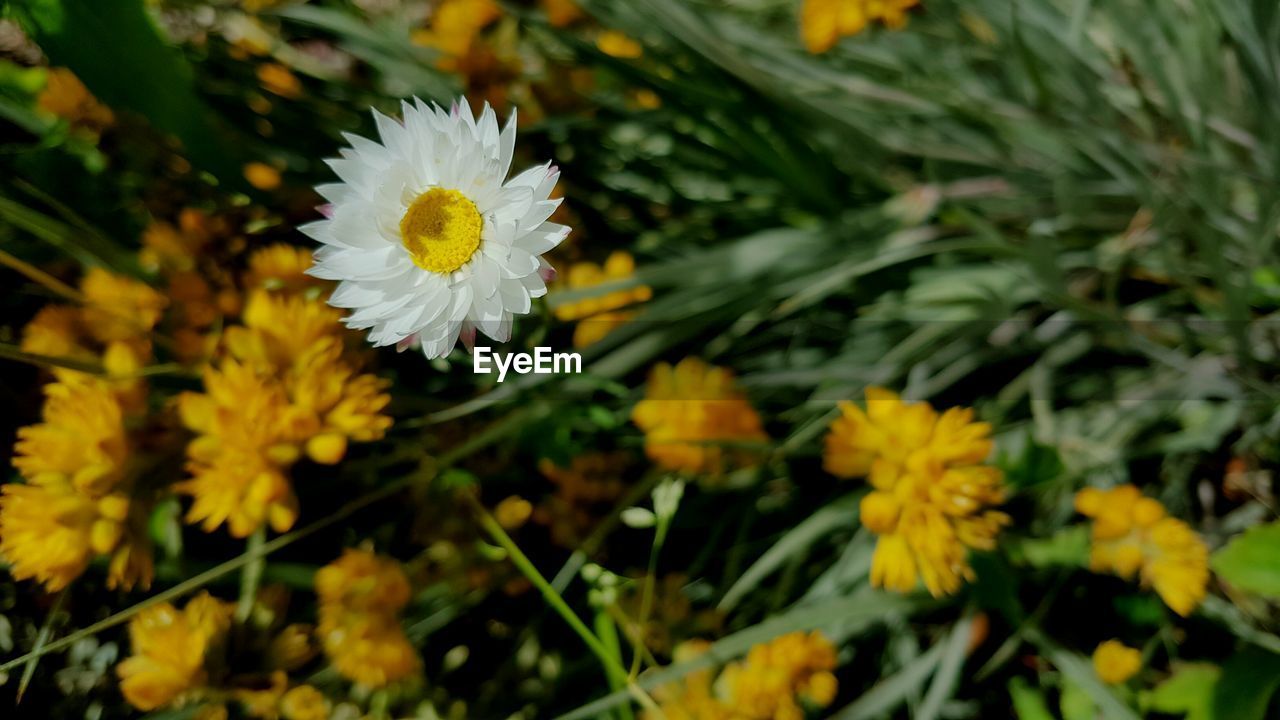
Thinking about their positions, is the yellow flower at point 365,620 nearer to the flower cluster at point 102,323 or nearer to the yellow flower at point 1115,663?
the flower cluster at point 102,323

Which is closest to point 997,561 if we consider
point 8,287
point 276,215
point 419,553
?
point 419,553

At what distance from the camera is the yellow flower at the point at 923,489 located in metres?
0.59

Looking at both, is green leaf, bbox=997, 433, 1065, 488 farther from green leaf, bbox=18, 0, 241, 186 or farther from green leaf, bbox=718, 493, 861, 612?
green leaf, bbox=18, 0, 241, 186

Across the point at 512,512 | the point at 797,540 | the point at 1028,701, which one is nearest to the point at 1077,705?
the point at 1028,701

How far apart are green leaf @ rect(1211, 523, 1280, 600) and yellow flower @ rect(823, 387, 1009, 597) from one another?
0.18 metres

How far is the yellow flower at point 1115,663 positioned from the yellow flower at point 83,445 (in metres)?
0.80

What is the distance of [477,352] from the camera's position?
0.73 m

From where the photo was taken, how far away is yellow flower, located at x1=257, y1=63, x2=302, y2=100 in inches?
36.5

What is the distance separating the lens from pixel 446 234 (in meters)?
0.50

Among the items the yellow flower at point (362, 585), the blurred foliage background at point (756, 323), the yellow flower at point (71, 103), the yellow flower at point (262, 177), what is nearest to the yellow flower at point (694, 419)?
the blurred foliage background at point (756, 323)

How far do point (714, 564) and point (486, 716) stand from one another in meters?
0.28

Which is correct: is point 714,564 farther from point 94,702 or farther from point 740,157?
point 94,702

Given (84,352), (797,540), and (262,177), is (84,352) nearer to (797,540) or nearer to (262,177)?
(262,177)

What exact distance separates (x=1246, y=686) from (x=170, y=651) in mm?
827
